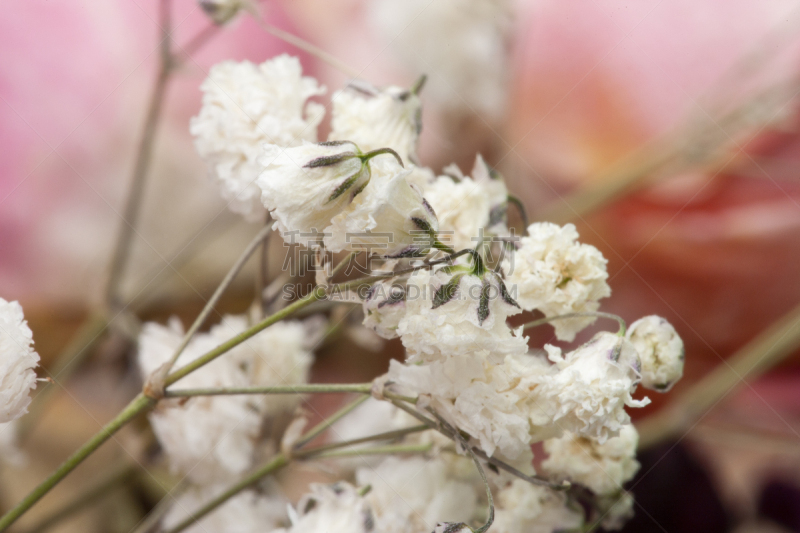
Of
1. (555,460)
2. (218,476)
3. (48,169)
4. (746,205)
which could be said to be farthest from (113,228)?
(746,205)

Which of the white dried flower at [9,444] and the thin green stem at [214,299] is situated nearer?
the thin green stem at [214,299]

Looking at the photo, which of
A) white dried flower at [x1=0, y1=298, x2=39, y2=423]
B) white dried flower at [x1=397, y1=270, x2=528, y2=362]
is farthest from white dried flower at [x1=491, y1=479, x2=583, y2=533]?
white dried flower at [x1=0, y1=298, x2=39, y2=423]

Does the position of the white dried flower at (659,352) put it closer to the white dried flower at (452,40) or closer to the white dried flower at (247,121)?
the white dried flower at (247,121)

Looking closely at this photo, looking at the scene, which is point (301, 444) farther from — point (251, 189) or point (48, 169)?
point (48, 169)

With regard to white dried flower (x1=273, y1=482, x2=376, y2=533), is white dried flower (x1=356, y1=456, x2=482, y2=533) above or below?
above

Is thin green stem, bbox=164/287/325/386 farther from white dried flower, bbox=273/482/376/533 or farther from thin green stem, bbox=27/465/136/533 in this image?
thin green stem, bbox=27/465/136/533

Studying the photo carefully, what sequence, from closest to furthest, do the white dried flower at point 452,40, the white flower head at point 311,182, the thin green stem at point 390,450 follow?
the white flower head at point 311,182, the thin green stem at point 390,450, the white dried flower at point 452,40

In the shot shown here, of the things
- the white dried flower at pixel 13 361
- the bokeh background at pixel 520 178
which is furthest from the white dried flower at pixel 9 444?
the white dried flower at pixel 13 361

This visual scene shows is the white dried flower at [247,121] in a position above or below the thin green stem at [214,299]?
above
